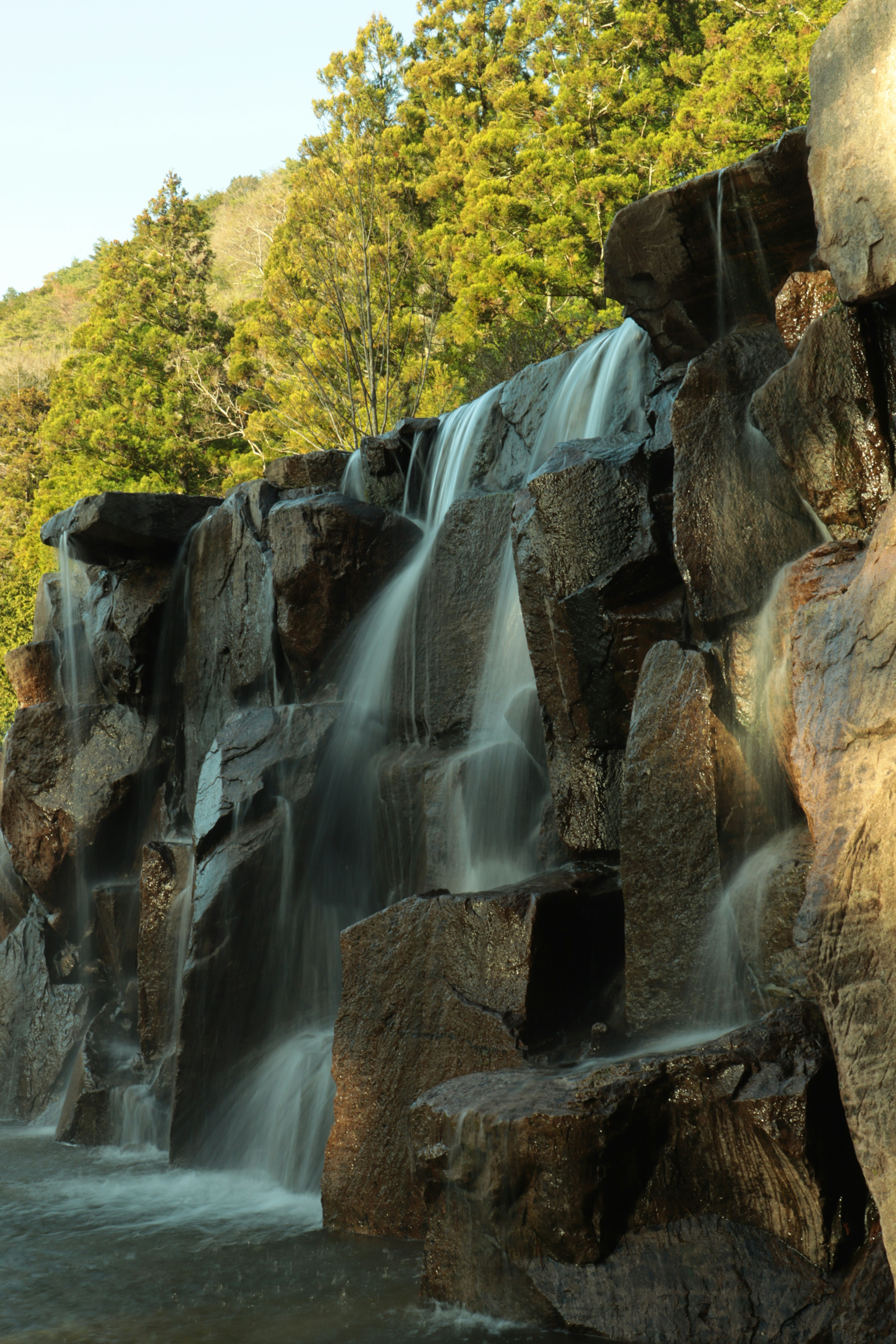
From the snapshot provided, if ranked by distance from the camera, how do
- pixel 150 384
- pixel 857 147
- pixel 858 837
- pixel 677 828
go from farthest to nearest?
pixel 150 384 < pixel 677 828 < pixel 857 147 < pixel 858 837

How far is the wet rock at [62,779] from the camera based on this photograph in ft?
32.2

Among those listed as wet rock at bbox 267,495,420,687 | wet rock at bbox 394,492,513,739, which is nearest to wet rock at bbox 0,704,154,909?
wet rock at bbox 267,495,420,687

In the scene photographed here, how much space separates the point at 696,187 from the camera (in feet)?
20.4

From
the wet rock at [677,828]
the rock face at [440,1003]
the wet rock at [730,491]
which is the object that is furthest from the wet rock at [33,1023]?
the wet rock at [730,491]

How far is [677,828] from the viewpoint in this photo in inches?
182

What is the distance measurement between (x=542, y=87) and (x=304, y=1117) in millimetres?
20670

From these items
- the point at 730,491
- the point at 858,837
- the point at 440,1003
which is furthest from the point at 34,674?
the point at 858,837

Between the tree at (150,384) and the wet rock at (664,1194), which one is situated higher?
the tree at (150,384)

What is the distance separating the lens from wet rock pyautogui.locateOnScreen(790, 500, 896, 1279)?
2.76m

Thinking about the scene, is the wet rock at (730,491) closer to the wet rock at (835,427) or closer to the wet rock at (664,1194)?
the wet rock at (835,427)

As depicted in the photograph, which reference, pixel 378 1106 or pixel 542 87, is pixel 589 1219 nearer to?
pixel 378 1106

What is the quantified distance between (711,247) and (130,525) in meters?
5.66

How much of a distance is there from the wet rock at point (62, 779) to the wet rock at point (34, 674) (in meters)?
1.09

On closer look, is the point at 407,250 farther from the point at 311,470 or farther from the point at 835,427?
the point at 835,427
